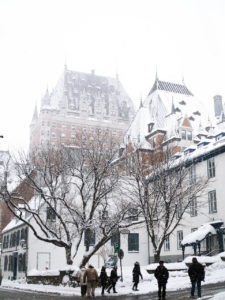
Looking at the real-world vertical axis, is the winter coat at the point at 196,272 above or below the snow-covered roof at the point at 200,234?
below

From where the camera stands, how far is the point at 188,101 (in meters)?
87.1

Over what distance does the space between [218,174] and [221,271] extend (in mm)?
13837

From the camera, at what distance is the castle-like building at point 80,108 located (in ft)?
487

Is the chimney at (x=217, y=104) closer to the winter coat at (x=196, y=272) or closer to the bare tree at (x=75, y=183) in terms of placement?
the bare tree at (x=75, y=183)

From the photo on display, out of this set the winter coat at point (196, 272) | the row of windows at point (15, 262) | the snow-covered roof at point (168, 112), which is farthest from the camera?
the snow-covered roof at point (168, 112)

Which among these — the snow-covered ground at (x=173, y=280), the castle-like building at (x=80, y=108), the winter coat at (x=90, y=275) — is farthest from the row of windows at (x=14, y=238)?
the castle-like building at (x=80, y=108)

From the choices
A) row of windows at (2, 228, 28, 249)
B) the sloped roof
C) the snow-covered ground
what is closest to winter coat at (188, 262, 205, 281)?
the snow-covered ground

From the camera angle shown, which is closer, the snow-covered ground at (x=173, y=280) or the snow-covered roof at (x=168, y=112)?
the snow-covered ground at (x=173, y=280)

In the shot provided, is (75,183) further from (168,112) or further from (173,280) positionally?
(168,112)

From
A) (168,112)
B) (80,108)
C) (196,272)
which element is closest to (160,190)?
(196,272)

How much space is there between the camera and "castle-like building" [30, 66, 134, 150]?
5842 inches

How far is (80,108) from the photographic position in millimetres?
157875

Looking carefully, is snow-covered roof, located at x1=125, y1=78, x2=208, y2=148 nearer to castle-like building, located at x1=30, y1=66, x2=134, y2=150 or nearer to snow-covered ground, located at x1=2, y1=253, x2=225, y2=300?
snow-covered ground, located at x1=2, y1=253, x2=225, y2=300

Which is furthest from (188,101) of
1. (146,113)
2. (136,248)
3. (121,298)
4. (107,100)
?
(107,100)
